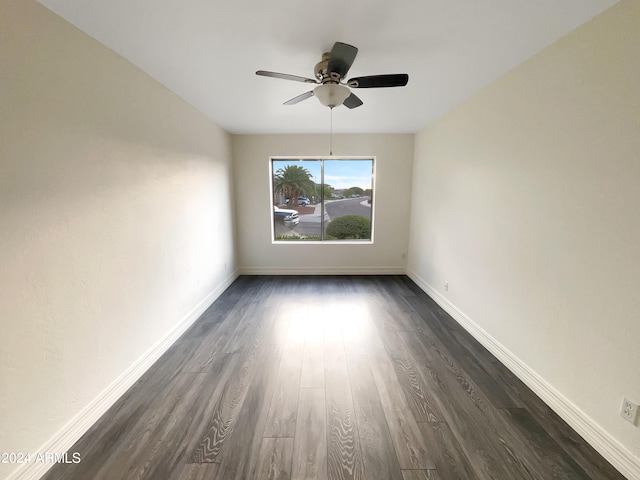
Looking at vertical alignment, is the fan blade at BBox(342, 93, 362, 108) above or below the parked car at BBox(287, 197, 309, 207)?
above

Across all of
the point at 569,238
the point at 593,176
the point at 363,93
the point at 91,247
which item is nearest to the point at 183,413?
the point at 91,247

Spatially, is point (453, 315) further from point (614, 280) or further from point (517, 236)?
point (614, 280)

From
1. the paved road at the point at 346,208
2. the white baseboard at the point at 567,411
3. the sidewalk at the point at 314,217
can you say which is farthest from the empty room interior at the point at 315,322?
the sidewalk at the point at 314,217

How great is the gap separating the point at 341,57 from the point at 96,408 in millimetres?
2721

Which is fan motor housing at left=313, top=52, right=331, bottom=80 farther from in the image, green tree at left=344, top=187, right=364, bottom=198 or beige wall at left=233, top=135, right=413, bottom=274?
green tree at left=344, top=187, right=364, bottom=198

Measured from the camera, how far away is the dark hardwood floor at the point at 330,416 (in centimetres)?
128

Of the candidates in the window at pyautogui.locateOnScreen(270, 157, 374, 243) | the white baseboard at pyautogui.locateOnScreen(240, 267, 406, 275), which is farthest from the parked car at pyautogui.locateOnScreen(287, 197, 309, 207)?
the white baseboard at pyautogui.locateOnScreen(240, 267, 406, 275)

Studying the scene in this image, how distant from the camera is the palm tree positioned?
168 inches

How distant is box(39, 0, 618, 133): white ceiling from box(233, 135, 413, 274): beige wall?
1612 millimetres

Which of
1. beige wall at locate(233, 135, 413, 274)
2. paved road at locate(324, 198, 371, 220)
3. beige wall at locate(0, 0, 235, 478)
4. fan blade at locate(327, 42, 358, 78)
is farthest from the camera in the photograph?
paved road at locate(324, 198, 371, 220)

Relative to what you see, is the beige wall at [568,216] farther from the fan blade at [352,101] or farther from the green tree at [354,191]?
the green tree at [354,191]

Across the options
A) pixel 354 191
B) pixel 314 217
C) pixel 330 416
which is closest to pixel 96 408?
pixel 330 416

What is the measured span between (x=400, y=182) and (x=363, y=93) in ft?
6.58

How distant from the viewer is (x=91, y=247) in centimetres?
155
